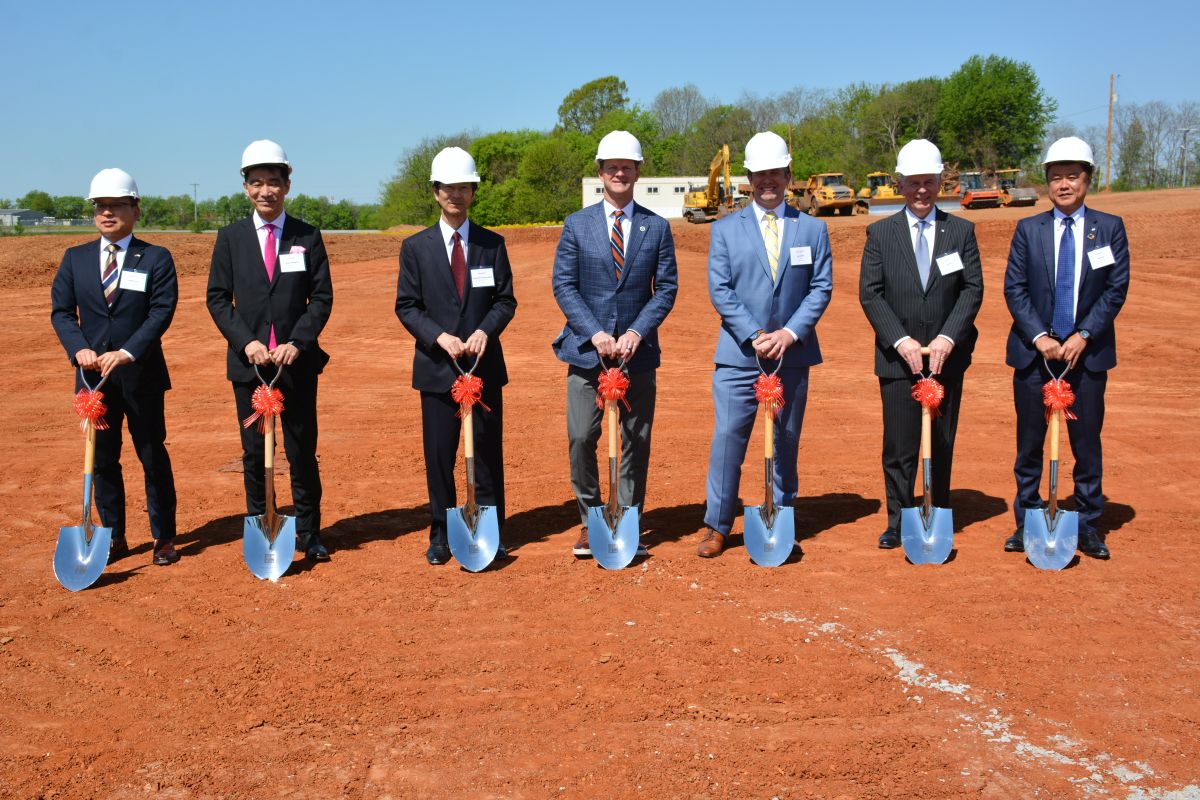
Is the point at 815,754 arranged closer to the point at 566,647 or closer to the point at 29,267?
the point at 566,647

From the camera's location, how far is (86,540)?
Result: 20.0 feet

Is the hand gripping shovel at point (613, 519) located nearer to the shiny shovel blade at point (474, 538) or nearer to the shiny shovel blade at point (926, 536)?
the shiny shovel blade at point (474, 538)

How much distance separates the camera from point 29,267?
2441 centimetres

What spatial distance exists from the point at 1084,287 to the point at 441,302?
3.82 metres

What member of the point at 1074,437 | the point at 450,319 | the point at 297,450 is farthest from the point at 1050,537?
the point at 297,450

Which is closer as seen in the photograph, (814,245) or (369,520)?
(814,245)

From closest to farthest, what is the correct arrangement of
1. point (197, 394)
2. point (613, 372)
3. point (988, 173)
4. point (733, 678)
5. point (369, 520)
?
point (733, 678)
point (613, 372)
point (369, 520)
point (197, 394)
point (988, 173)

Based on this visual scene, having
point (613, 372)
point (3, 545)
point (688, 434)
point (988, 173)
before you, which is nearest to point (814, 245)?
point (613, 372)

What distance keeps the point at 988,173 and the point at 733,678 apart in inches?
1722

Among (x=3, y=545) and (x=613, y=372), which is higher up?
(x=613, y=372)

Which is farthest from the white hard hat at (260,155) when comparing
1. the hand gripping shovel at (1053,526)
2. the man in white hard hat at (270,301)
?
the hand gripping shovel at (1053,526)

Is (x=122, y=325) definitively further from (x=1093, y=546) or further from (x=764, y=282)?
(x=1093, y=546)

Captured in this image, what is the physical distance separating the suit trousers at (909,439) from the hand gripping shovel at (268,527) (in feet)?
11.8

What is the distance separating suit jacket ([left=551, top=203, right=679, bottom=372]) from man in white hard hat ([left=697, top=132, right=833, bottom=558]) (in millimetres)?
346
